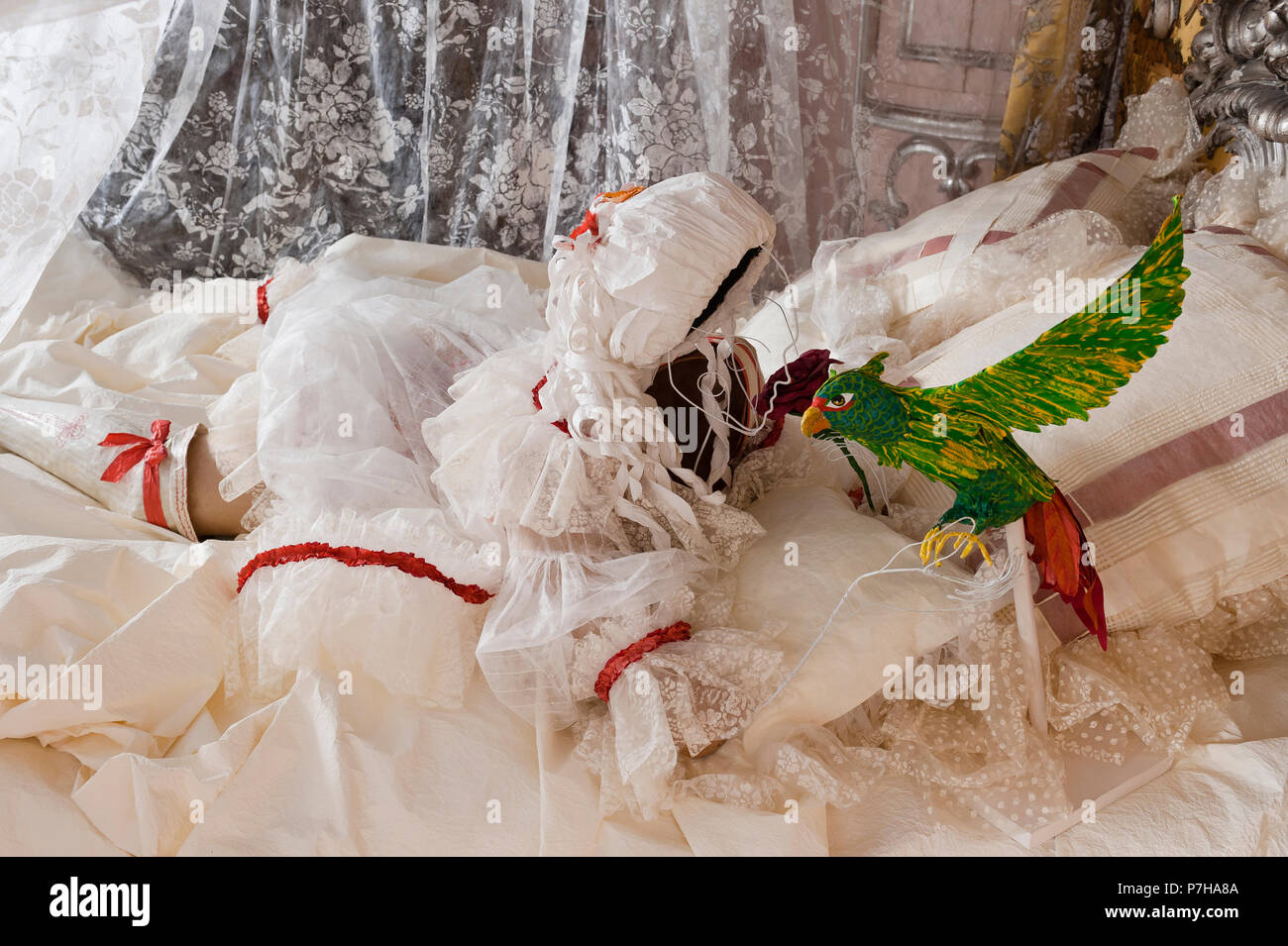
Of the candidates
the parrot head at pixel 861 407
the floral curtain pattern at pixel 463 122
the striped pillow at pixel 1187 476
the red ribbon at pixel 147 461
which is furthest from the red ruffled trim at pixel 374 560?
the floral curtain pattern at pixel 463 122

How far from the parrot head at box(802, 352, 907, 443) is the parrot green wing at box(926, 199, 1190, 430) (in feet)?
0.13

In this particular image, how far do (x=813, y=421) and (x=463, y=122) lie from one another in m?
1.09

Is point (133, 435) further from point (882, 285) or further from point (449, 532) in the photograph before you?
point (882, 285)

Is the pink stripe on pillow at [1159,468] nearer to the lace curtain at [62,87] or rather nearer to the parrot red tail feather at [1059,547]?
the parrot red tail feather at [1059,547]

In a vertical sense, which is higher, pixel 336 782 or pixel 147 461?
pixel 147 461

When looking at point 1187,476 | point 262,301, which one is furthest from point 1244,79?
point 262,301

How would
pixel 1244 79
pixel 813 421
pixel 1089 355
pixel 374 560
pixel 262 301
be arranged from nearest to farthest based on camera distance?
1. pixel 1089 355
2. pixel 813 421
3. pixel 374 560
4. pixel 1244 79
5. pixel 262 301

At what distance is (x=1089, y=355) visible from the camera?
863 millimetres

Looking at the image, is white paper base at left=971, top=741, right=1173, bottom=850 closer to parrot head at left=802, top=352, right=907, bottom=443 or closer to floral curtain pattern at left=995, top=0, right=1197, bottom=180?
parrot head at left=802, top=352, right=907, bottom=443

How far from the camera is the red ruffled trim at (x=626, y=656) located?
1031mm

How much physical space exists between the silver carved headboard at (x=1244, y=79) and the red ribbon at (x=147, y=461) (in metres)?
1.55

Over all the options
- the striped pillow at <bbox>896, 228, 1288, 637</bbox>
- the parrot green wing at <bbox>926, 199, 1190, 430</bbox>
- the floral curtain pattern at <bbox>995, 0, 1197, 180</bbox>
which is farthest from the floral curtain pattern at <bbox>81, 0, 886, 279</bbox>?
the parrot green wing at <bbox>926, 199, 1190, 430</bbox>

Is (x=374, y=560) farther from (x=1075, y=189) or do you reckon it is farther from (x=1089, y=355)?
(x=1075, y=189)

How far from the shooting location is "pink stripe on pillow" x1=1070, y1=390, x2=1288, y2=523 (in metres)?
1.14
